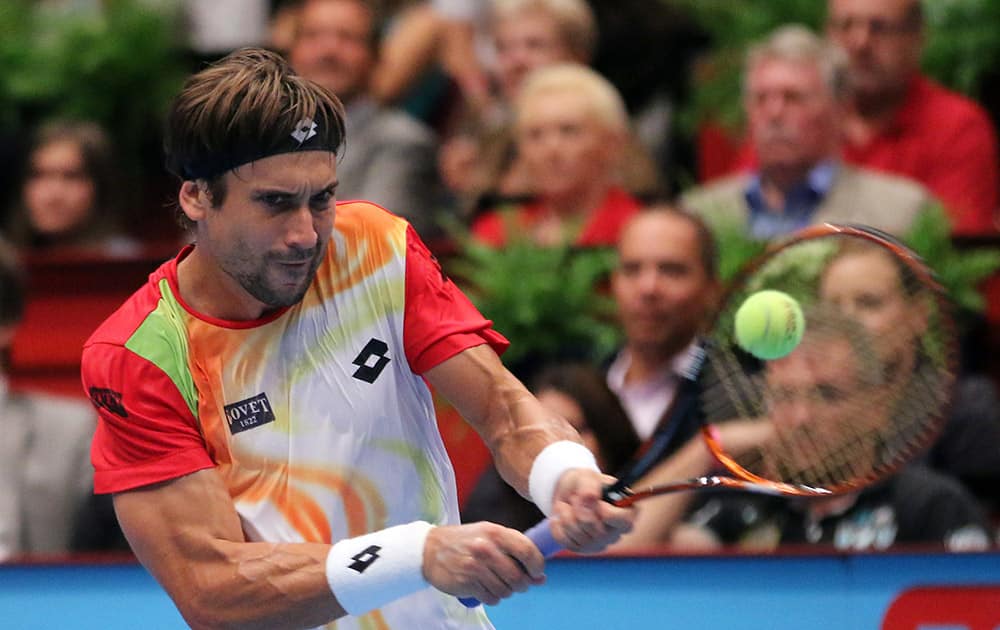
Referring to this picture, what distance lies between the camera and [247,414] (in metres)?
3.29

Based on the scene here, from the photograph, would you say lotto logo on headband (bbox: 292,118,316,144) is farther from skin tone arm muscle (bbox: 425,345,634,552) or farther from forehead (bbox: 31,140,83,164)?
forehead (bbox: 31,140,83,164)

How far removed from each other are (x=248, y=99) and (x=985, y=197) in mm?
3810

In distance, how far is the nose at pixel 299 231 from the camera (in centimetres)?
311

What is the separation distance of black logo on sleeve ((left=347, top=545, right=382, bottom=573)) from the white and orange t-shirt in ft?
0.94

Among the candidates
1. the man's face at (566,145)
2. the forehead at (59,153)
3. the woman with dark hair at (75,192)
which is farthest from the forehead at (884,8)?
the forehead at (59,153)

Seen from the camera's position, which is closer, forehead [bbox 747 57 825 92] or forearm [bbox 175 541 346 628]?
forearm [bbox 175 541 346 628]

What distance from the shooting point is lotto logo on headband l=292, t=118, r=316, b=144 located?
3137 millimetres

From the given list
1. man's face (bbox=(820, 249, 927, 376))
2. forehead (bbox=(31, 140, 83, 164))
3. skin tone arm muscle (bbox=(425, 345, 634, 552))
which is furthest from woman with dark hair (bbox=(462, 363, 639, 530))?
forehead (bbox=(31, 140, 83, 164))

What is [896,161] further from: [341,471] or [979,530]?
[341,471]

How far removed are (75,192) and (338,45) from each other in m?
1.27

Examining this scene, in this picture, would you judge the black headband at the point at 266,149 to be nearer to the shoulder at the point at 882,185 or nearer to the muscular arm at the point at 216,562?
the muscular arm at the point at 216,562

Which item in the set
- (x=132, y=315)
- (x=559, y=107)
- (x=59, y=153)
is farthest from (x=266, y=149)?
(x=59, y=153)

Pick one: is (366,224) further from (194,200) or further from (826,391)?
(826,391)

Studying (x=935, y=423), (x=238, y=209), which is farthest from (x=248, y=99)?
(x=935, y=423)
